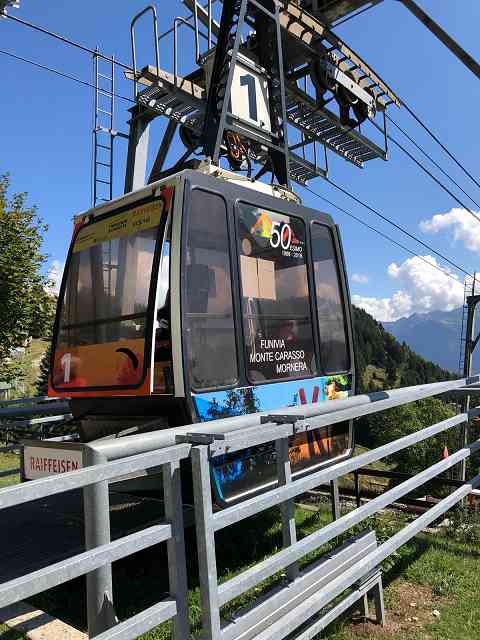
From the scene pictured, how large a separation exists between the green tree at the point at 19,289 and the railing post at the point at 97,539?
15.2 metres

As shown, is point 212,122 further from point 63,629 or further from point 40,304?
point 40,304

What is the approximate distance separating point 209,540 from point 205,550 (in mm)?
39

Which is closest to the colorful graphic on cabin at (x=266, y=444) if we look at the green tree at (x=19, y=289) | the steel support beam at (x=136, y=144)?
the steel support beam at (x=136, y=144)

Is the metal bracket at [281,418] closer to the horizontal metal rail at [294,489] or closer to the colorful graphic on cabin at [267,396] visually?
the horizontal metal rail at [294,489]

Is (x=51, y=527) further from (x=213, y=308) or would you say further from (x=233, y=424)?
(x=233, y=424)

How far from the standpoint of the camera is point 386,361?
110m

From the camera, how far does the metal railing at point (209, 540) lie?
5.71 ft

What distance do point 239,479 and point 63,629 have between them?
1441 millimetres

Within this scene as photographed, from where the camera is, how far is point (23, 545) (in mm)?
4113

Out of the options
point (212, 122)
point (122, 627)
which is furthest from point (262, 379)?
point (212, 122)

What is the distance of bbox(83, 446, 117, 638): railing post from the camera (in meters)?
1.85

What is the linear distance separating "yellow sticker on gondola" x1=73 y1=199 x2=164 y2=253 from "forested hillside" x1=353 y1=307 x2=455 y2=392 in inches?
3851

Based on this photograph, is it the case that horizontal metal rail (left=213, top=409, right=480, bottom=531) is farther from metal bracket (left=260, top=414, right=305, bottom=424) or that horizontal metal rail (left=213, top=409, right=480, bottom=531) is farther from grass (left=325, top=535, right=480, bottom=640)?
grass (left=325, top=535, right=480, bottom=640)

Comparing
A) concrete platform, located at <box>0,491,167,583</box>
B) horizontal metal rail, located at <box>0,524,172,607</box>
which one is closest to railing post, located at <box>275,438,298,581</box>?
horizontal metal rail, located at <box>0,524,172,607</box>
